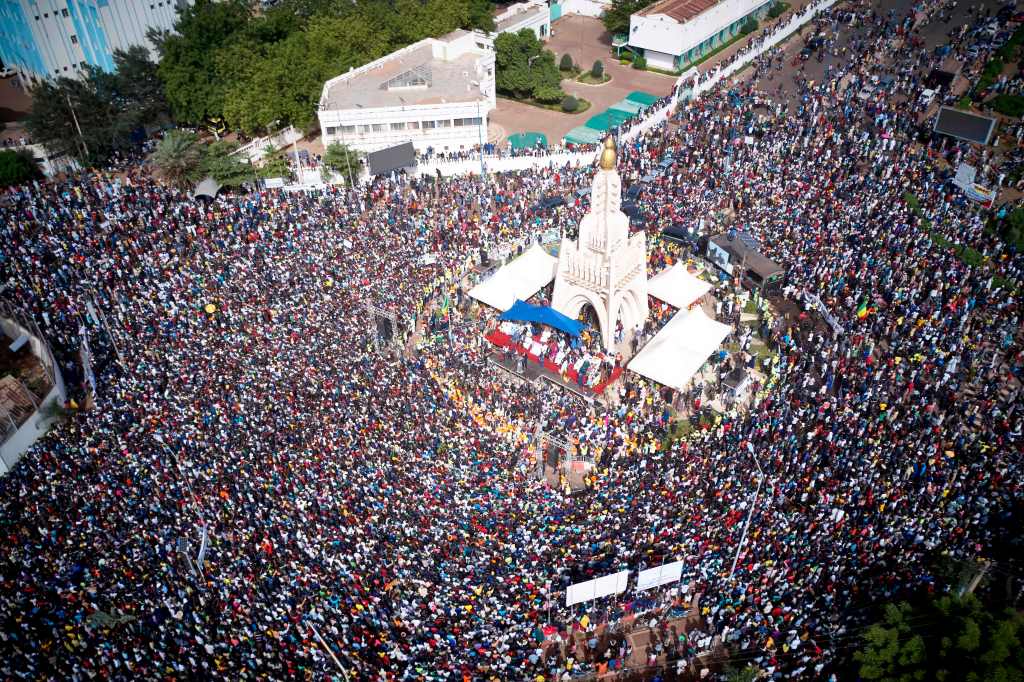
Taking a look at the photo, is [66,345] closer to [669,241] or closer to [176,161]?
[176,161]

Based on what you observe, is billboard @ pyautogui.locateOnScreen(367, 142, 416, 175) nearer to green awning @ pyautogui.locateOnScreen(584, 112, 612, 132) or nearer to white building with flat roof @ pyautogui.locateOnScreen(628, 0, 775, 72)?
green awning @ pyautogui.locateOnScreen(584, 112, 612, 132)

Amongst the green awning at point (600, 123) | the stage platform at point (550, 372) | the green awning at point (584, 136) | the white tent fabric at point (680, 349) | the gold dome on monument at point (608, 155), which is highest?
the gold dome on monument at point (608, 155)

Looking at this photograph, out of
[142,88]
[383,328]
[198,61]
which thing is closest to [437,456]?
[383,328]

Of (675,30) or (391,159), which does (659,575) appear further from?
(675,30)

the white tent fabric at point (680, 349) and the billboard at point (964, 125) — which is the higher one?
the billboard at point (964, 125)

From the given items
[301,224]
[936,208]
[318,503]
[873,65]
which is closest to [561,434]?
[318,503]

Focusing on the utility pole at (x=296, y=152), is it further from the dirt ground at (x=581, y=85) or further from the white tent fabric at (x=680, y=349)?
the white tent fabric at (x=680, y=349)

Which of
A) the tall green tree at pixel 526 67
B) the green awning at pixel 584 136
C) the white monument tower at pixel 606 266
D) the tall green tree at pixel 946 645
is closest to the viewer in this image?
the tall green tree at pixel 946 645

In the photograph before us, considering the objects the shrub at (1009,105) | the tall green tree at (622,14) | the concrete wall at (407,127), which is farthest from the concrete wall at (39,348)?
the shrub at (1009,105)
